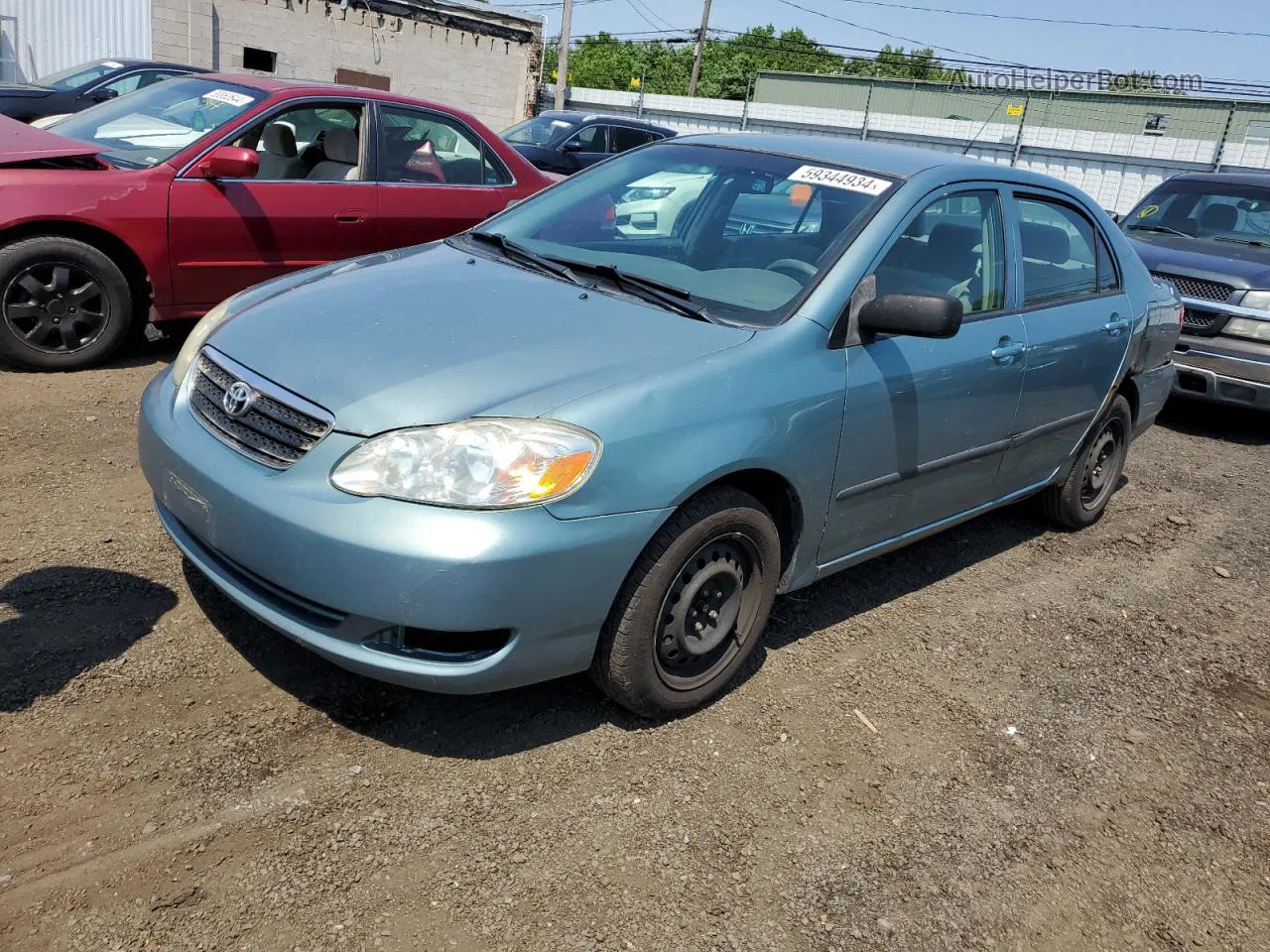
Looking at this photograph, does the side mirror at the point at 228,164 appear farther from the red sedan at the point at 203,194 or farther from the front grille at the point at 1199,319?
the front grille at the point at 1199,319

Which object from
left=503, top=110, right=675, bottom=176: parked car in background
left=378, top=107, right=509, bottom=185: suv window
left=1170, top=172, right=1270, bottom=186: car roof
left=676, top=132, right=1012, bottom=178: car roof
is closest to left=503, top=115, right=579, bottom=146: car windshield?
left=503, top=110, right=675, bottom=176: parked car in background

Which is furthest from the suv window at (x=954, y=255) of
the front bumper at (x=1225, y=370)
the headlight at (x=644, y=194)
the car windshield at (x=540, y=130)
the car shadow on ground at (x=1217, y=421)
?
the car windshield at (x=540, y=130)

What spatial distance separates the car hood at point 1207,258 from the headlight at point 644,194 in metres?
5.12

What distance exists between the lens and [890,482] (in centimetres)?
358

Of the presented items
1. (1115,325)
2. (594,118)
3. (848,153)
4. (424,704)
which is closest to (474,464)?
(424,704)

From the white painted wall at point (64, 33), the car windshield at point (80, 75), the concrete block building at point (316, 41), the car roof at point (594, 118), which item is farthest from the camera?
Result: the concrete block building at point (316, 41)

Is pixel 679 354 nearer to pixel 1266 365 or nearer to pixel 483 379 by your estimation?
pixel 483 379

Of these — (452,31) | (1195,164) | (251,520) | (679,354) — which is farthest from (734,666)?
(452,31)

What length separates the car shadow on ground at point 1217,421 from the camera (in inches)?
305

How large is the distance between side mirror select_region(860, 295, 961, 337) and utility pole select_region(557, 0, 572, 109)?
25643mm

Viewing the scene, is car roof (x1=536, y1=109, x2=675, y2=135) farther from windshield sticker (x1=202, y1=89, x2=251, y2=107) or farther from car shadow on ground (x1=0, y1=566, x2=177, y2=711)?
car shadow on ground (x1=0, y1=566, x2=177, y2=711)

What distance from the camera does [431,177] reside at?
6590 millimetres

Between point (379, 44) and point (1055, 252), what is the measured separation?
2385cm

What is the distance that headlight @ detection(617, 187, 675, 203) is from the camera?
4027 mm
